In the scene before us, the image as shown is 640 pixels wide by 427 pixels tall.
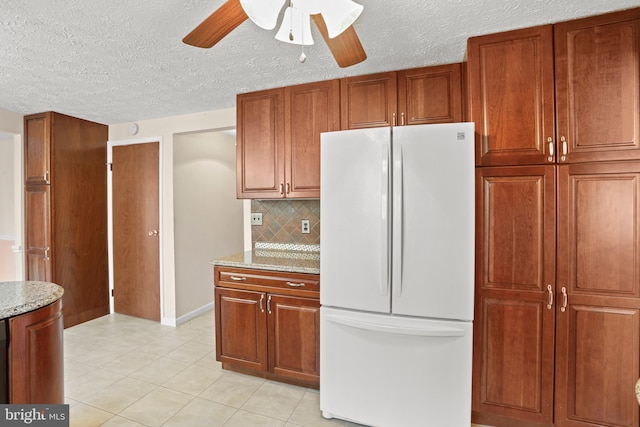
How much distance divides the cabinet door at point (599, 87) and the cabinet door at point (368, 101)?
973 millimetres

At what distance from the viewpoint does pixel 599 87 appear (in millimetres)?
1663

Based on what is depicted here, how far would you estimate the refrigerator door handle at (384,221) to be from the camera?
5.82 ft

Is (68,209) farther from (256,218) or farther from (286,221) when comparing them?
(286,221)

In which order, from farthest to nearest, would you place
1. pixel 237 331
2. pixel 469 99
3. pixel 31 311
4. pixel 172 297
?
pixel 172 297 < pixel 237 331 < pixel 469 99 < pixel 31 311

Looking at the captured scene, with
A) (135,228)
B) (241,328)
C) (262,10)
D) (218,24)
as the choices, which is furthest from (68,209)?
(262,10)

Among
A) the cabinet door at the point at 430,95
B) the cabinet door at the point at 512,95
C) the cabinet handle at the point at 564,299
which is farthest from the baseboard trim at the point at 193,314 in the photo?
the cabinet handle at the point at 564,299

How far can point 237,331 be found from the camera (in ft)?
8.09

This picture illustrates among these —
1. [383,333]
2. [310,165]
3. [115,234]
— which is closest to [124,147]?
[115,234]

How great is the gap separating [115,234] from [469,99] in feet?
13.2

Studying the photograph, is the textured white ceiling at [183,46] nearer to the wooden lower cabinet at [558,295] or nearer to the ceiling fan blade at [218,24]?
the ceiling fan blade at [218,24]

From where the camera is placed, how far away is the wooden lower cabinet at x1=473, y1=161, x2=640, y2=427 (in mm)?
1637

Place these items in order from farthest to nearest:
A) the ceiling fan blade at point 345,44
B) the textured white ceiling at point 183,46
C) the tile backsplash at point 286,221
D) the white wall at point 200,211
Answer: the white wall at point 200,211, the tile backsplash at point 286,221, the textured white ceiling at point 183,46, the ceiling fan blade at point 345,44

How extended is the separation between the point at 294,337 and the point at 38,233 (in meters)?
3.12

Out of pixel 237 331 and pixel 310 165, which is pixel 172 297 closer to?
pixel 237 331
